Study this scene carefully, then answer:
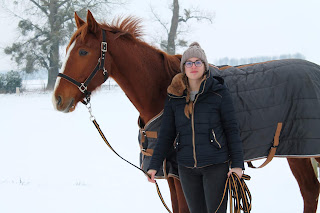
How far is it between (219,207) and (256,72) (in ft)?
3.65

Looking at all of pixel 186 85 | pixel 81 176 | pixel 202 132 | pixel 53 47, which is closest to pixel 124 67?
pixel 186 85

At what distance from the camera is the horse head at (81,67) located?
2113mm

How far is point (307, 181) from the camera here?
2.86 metres

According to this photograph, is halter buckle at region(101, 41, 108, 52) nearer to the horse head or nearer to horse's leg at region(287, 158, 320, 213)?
the horse head

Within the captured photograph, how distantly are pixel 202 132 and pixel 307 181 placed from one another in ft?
5.20

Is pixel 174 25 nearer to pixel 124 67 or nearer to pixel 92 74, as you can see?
pixel 124 67

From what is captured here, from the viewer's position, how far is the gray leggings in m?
1.92

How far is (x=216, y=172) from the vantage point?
1915 mm

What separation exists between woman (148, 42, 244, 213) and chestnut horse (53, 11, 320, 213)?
289 mm

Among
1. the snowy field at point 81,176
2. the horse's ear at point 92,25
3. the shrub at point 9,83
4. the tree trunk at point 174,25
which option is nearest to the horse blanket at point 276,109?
the horse's ear at point 92,25

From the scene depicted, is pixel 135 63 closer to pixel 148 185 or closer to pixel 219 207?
pixel 219 207

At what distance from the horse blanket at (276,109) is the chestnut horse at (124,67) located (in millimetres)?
252

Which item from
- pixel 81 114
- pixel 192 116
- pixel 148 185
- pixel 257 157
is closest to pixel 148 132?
pixel 192 116

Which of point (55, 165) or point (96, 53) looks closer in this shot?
point (96, 53)
